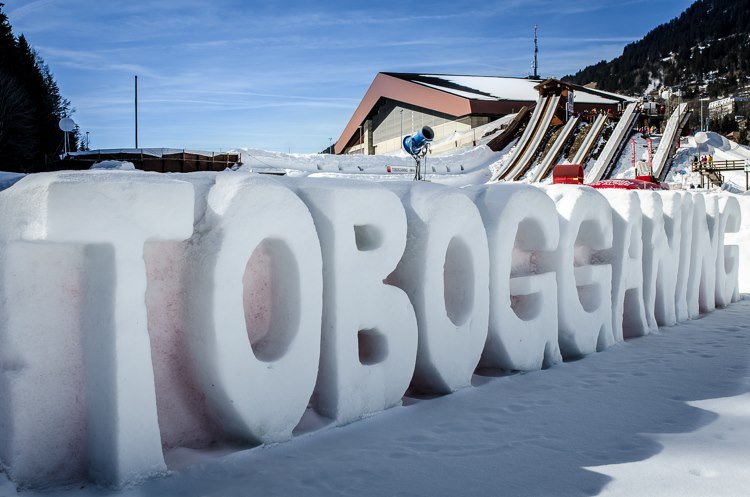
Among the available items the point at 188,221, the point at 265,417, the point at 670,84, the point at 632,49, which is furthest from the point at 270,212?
the point at 632,49

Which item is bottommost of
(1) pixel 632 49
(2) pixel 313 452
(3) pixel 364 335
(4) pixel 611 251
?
(2) pixel 313 452

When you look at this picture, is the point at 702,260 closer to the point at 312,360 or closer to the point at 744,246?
the point at 744,246

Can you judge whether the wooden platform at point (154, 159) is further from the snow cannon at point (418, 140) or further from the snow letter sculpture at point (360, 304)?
the snow letter sculpture at point (360, 304)

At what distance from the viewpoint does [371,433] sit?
311cm

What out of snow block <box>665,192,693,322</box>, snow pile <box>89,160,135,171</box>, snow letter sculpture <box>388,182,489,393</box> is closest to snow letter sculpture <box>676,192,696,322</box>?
snow block <box>665,192,693,322</box>

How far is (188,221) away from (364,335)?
4.33 ft

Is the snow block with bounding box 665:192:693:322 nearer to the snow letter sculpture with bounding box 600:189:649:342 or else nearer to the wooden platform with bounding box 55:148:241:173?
the snow letter sculpture with bounding box 600:189:649:342

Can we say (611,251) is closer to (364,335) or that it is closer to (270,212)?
(364,335)

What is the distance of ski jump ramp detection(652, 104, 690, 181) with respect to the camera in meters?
25.0

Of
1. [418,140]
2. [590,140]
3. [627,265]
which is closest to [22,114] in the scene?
[590,140]

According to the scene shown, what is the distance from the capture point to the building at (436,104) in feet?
128

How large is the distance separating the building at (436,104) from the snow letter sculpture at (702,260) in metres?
26.2

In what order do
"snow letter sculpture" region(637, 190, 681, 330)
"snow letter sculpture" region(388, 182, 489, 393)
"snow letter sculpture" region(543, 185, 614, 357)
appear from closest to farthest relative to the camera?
"snow letter sculpture" region(388, 182, 489, 393), "snow letter sculpture" region(543, 185, 614, 357), "snow letter sculpture" region(637, 190, 681, 330)

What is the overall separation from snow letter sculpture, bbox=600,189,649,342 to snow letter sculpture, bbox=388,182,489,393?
178cm
